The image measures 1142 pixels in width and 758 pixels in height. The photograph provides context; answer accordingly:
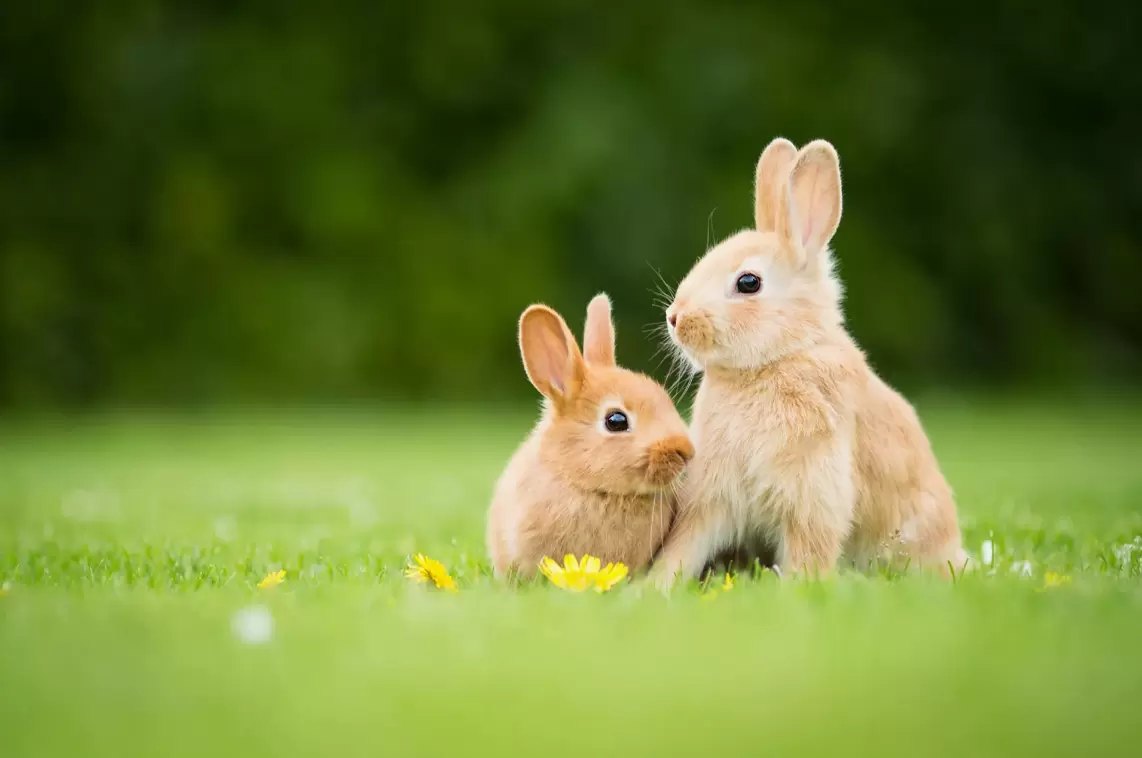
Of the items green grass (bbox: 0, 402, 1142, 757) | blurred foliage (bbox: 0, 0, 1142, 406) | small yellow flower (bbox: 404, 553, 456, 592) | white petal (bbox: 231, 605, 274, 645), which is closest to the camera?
green grass (bbox: 0, 402, 1142, 757)

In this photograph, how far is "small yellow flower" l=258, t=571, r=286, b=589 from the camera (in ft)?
10.4

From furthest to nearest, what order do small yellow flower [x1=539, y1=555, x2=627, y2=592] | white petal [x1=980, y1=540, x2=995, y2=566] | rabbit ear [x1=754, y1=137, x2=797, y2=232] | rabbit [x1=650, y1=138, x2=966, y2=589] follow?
white petal [x1=980, y1=540, x2=995, y2=566], rabbit ear [x1=754, y1=137, x2=797, y2=232], rabbit [x1=650, y1=138, x2=966, y2=589], small yellow flower [x1=539, y1=555, x2=627, y2=592]

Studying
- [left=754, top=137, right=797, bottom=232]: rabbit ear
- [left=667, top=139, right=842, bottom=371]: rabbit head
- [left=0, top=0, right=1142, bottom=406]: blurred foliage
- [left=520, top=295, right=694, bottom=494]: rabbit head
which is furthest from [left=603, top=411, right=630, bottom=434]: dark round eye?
[left=0, top=0, right=1142, bottom=406]: blurred foliage

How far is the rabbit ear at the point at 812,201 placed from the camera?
329cm

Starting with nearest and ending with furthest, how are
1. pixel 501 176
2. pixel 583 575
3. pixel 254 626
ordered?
pixel 254 626, pixel 583 575, pixel 501 176

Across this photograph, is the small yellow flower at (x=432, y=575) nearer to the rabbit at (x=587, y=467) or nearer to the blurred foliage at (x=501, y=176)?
the rabbit at (x=587, y=467)

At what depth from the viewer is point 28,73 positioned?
12.9m

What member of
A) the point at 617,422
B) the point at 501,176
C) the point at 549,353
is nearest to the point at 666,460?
the point at 617,422

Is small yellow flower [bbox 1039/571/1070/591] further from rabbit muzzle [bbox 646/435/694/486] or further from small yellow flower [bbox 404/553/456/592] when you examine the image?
small yellow flower [bbox 404/553/456/592]

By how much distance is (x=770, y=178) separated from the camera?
3.51 m

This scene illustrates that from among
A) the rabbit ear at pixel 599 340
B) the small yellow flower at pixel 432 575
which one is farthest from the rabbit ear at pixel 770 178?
the small yellow flower at pixel 432 575

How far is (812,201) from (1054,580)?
1.12 meters

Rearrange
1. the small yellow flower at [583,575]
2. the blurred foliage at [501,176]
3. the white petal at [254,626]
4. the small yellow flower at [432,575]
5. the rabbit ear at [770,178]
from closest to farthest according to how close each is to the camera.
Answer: the white petal at [254,626] → the small yellow flower at [583,575] → the small yellow flower at [432,575] → the rabbit ear at [770,178] → the blurred foliage at [501,176]

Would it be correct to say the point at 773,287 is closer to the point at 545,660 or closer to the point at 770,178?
the point at 770,178
